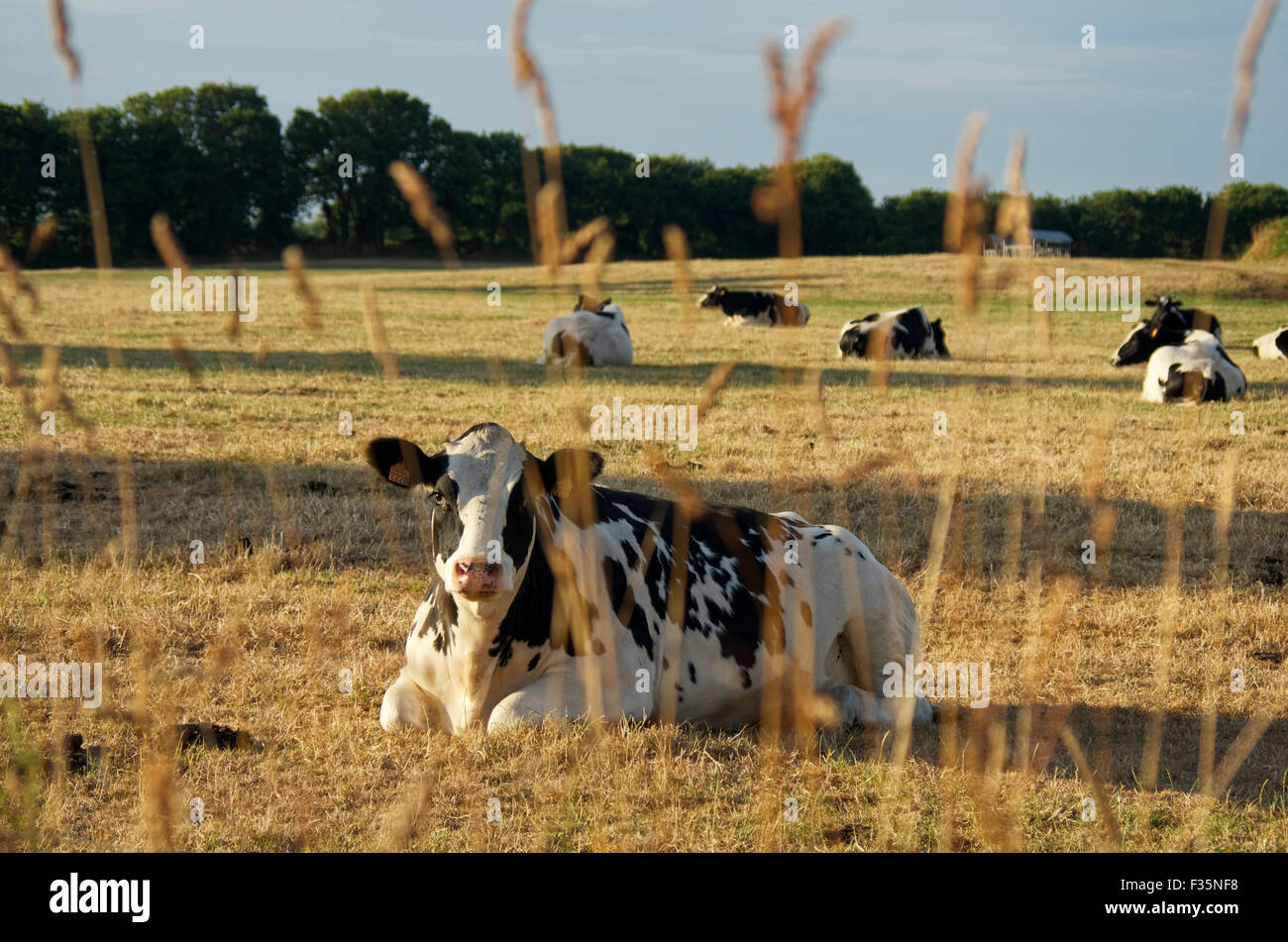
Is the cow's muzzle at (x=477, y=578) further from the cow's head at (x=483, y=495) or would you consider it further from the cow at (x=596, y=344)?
the cow at (x=596, y=344)

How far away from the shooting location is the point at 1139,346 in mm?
19906

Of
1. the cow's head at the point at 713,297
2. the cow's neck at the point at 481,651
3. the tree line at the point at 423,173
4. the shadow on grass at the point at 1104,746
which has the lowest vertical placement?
the shadow on grass at the point at 1104,746

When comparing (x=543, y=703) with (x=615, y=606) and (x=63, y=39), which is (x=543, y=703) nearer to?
(x=615, y=606)

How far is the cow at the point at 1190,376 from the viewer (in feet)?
49.2

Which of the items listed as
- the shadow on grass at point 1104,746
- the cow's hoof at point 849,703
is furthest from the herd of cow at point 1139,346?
the shadow on grass at point 1104,746

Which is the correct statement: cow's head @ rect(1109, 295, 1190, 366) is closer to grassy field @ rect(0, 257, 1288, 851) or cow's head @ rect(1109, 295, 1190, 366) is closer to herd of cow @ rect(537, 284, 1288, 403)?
herd of cow @ rect(537, 284, 1288, 403)

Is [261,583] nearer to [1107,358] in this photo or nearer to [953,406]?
[953,406]

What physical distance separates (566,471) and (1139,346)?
710 inches

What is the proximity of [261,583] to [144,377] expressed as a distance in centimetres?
921

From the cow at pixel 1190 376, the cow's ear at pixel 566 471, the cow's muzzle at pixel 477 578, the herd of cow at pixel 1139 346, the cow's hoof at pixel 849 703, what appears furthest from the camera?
the herd of cow at pixel 1139 346

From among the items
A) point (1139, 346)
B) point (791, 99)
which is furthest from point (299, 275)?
point (1139, 346)

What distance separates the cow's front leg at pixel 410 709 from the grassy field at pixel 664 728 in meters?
0.13

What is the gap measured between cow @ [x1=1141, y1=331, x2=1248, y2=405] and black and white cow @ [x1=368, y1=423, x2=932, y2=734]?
1079 cm
